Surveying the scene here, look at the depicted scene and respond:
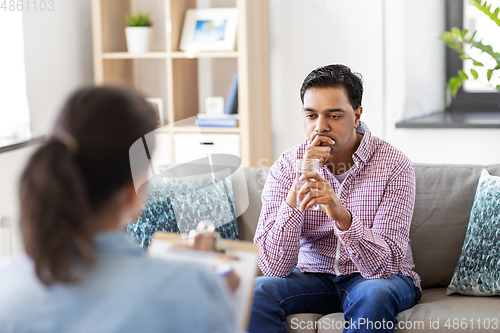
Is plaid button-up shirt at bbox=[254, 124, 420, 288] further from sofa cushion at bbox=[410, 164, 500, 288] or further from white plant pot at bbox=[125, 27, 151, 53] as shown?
white plant pot at bbox=[125, 27, 151, 53]

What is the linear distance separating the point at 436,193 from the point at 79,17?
2.25 meters

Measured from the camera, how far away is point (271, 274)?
69.7 inches

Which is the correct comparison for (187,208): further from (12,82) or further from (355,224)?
(12,82)

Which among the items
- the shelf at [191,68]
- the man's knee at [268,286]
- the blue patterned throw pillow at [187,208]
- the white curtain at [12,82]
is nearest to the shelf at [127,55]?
the shelf at [191,68]

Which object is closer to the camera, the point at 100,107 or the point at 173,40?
the point at 100,107

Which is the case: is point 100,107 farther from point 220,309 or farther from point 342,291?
point 342,291

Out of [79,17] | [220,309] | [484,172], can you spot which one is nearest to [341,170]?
[484,172]

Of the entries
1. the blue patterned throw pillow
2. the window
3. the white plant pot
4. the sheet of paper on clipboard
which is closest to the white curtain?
the white plant pot

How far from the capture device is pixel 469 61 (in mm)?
3240

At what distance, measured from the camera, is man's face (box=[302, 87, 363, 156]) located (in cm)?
177

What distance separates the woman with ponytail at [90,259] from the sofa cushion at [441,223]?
138cm

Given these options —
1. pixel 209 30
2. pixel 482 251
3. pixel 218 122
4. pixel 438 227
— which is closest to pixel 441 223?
pixel 438 227

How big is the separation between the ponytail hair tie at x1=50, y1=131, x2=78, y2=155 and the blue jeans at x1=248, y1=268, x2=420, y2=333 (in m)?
1.08

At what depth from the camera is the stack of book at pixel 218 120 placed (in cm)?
303
